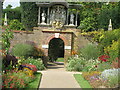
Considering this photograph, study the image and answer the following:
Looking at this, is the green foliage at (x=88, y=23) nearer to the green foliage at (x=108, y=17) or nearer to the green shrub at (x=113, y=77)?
the green foliage at (x=108, y=17)

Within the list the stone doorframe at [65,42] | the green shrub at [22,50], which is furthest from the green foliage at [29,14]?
the green shrub at [22,50]

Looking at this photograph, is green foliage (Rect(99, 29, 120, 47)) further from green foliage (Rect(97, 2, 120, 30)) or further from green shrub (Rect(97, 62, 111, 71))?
green foliage (Rect(97, 2, 120, 30))

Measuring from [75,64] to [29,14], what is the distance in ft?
31.2

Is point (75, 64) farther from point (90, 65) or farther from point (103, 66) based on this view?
point (103, 66)

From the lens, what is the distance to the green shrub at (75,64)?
1675 cm

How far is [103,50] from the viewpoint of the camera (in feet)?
58.7

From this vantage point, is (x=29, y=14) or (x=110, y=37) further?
(x=29, y=14)

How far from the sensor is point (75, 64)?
17.0 m

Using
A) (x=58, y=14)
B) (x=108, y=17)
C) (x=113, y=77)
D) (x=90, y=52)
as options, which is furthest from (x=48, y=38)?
(x=113, y=77)

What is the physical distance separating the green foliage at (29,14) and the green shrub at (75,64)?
8.29 meters

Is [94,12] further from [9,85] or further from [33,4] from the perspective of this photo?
[9,85]

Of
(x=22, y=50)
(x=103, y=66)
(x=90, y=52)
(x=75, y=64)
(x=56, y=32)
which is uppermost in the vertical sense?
(x=56, y=32)

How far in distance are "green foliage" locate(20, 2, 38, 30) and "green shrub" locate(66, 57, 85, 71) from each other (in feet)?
27.2

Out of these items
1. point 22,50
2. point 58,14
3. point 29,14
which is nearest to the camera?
point 22,50
